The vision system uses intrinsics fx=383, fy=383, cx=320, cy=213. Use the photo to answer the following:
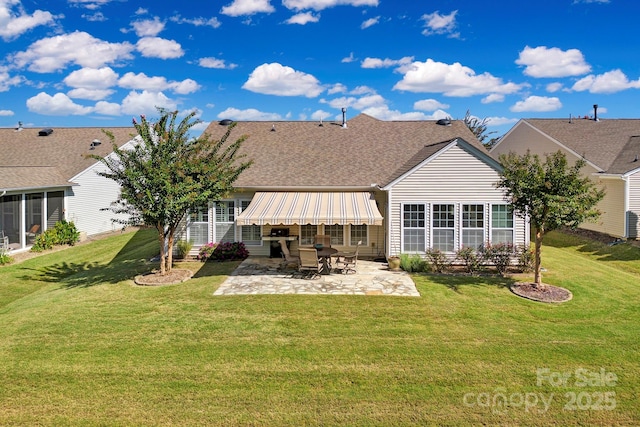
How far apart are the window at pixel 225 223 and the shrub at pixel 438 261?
11.1m

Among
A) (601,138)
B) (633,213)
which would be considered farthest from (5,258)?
(601,138)

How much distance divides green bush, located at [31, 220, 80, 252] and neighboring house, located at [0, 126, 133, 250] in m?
0.78

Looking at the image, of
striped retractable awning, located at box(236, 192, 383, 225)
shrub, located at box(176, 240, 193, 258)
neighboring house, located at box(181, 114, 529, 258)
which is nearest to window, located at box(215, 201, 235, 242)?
neighboring house, located at box(181, 114, 529, 258)

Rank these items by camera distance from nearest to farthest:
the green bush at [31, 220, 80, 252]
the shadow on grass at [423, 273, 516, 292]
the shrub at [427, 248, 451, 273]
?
the shadow on grass at [423, 273, 516, 292], the shrub at [427, 248, 451, 273], the green bush at [31, 220, 80, 252]

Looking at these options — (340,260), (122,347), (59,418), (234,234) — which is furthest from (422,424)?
(234,234)

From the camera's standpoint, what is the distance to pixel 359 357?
10.3 metres

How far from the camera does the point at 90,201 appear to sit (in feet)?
100.0

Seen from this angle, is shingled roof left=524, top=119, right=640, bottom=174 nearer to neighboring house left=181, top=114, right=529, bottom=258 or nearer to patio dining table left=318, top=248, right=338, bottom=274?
neighboring house left=181, top=114, right=529, bottom=258

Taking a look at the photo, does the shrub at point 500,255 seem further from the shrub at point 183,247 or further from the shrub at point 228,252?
the shrub at point 183,247

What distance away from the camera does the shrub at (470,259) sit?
1881 cm

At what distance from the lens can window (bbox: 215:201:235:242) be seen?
22.2 m

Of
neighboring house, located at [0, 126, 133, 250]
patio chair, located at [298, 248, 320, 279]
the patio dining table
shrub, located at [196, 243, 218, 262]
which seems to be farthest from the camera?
neighboring house, located at [0, 126, 133, 250]

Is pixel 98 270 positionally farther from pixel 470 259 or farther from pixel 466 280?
pixel 470 259

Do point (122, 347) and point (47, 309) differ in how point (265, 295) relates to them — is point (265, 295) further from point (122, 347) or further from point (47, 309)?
point (47, 309)
